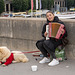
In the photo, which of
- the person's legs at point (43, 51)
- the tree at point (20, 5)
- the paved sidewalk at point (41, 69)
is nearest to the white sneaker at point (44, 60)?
the person's legs at point (43, 51)

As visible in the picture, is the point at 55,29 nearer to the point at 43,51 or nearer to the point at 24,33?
the point at 43,51

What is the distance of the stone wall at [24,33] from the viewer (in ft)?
20.8

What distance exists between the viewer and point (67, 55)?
21.2 ft

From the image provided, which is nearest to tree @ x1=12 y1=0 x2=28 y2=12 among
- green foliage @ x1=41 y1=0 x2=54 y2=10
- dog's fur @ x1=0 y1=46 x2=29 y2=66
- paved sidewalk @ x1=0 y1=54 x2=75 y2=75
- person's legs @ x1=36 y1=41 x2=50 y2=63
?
green foliage @ x1=41 y1=0 x2=54 y2=10

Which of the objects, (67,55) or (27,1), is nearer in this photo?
(67,55)

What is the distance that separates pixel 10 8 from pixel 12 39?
69.7m

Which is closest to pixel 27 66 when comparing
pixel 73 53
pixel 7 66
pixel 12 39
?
pixel 7 66

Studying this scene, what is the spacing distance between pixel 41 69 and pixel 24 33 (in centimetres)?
224

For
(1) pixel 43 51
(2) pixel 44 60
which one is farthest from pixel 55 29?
(2) pixel 44 60

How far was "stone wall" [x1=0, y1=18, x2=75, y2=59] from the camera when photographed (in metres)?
A: 6.35

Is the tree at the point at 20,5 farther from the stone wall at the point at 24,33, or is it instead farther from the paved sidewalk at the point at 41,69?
the paved sidewalk at the point at 41,69

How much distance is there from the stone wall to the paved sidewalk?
2.28 ft

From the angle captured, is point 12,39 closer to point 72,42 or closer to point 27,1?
point 72,42

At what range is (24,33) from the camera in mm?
7531
